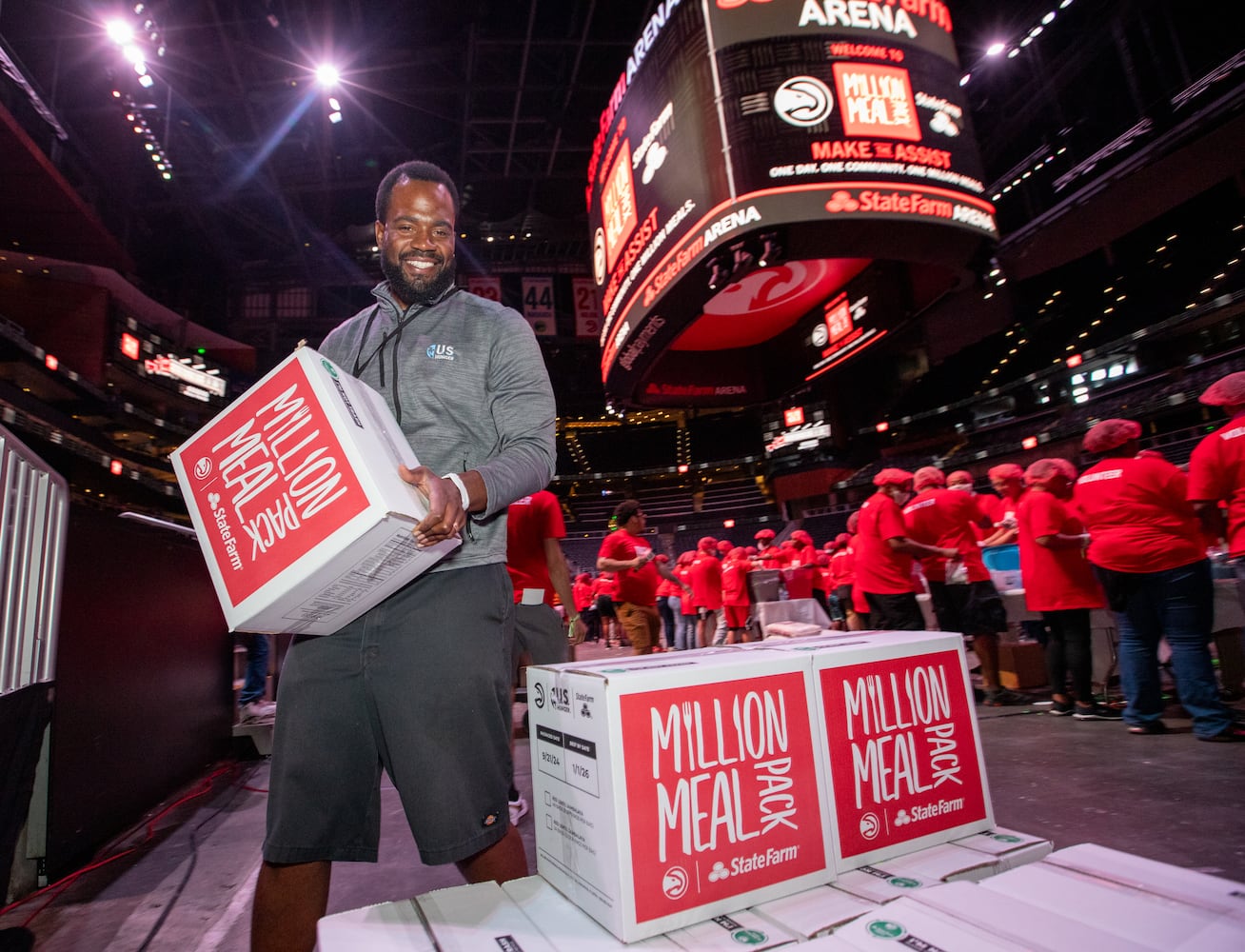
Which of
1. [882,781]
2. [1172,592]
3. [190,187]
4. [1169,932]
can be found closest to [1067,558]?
[1172,592]

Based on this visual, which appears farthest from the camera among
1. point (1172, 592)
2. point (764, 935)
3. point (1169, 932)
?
point (1172, 592)

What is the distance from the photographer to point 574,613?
3936 millimetres

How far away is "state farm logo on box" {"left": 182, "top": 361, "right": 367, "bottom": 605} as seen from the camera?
108cm

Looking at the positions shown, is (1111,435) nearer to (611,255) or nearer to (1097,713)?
(1097,713)

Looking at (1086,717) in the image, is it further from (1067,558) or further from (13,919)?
(13,919)

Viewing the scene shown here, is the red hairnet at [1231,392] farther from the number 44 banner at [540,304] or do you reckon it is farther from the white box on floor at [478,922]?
the number 44 banner at [540,304]

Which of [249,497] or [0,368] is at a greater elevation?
[0,368]

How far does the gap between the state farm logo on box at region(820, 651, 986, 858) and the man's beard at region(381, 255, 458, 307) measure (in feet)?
4.26

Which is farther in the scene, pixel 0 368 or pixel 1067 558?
pixel 0 368

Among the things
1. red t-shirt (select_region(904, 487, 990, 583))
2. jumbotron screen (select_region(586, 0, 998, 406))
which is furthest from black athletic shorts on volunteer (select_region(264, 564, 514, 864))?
red t-shirt (select_region(904, 487, 990, 583))

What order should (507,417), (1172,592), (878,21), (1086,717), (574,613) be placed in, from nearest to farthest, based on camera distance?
(507,417) → (1172,592) → (574,613) → (1086,717) → (878,21)

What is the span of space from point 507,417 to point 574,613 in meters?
2.71

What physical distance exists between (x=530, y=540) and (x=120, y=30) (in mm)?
10582

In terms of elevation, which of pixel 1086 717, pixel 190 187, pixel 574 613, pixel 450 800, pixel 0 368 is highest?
pixel 190 187
